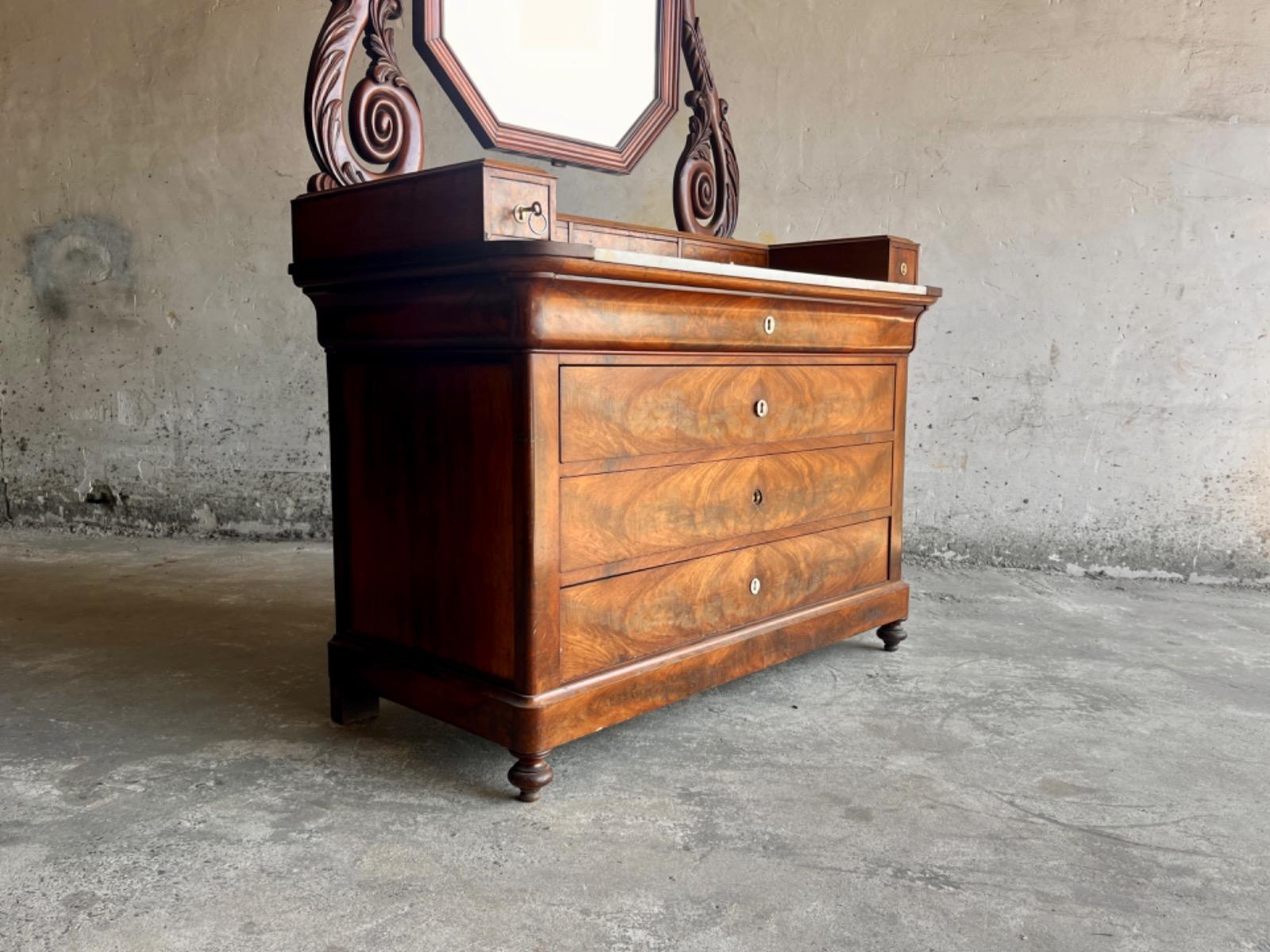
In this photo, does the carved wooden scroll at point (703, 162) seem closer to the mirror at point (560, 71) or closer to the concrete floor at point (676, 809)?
the mirror at point (560, 71)

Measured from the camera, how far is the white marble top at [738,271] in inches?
77.6

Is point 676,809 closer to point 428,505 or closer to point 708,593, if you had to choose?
point 708,593

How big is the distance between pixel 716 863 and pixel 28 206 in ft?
15.4

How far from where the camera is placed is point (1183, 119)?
149 inches

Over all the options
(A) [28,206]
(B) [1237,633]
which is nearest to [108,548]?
(A) [28,206]

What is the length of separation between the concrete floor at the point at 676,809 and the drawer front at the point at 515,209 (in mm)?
1100

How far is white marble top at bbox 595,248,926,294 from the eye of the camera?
197 cm

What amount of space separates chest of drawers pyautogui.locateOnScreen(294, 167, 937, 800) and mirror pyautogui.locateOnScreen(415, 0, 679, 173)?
23.5 inches

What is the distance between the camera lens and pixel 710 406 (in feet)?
7.82

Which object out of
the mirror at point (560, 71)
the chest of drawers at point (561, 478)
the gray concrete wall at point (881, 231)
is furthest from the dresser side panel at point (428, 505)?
the gray concrete wall at point (881, 231)

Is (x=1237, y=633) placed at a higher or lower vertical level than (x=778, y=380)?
lower

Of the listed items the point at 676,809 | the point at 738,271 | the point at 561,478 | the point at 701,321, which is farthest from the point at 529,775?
the point at 738,271

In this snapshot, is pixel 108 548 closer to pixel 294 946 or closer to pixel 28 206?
pixel 28 206

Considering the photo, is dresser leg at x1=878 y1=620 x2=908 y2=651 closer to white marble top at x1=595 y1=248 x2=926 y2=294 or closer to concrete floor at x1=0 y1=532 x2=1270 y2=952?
concrete floor at x1=0 y1=532 x2=1270 y2=952
